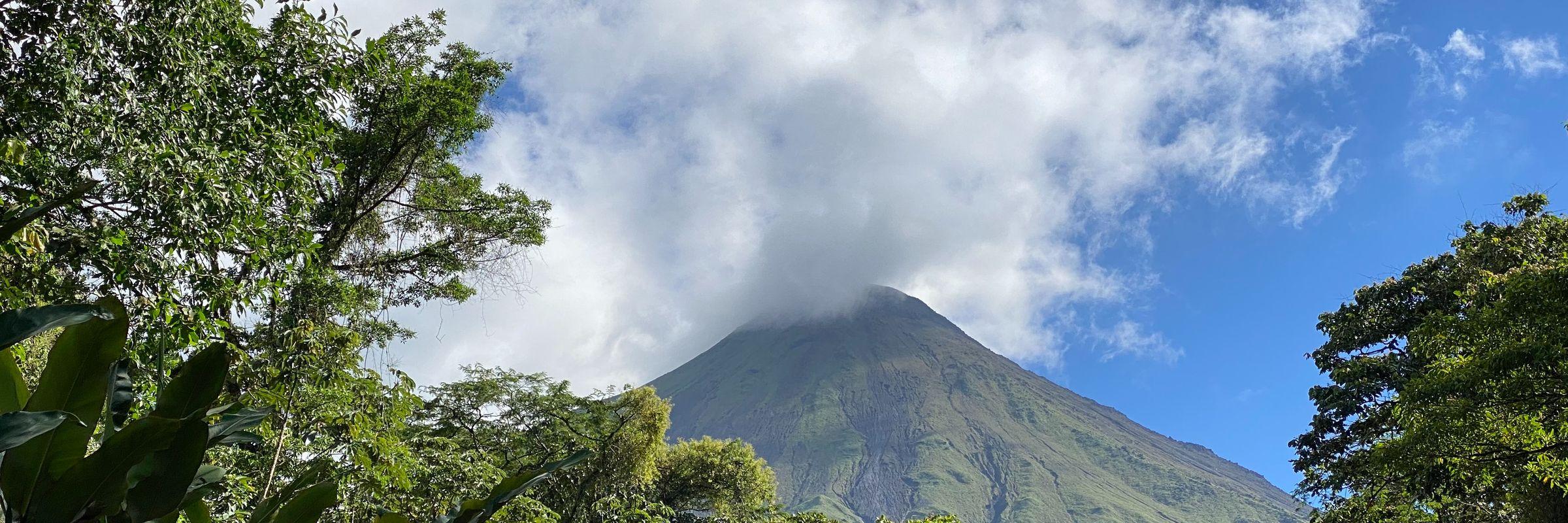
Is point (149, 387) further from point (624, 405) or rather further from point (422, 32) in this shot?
point (624, 405)

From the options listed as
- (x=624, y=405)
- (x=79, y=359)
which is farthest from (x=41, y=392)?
(x=624, y=405)

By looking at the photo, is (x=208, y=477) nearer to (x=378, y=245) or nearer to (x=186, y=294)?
(x=186, y=294)

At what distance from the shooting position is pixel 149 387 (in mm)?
4359

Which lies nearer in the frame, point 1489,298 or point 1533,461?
point 1533,461

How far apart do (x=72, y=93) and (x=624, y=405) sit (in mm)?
17438

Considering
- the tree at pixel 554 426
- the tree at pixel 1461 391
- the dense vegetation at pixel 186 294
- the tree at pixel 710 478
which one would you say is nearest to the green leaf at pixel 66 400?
the dense vegetation at pixel 186 294

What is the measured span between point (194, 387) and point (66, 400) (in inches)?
4.3

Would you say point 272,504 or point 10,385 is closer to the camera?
point 10,385

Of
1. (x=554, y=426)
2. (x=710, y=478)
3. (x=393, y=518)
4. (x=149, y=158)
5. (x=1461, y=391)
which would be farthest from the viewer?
(x=710, y=478)

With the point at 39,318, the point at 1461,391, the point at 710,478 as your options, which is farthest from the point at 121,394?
the point at 710,478

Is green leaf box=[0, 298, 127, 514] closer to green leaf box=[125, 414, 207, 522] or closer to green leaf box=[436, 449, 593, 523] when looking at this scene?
green leaf box=[125, 414, 207, 522]

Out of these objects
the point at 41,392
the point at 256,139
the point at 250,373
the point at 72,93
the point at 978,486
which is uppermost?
the point at 978,486

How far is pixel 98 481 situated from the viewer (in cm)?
74

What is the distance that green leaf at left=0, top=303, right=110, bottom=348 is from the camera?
2.32 feet
